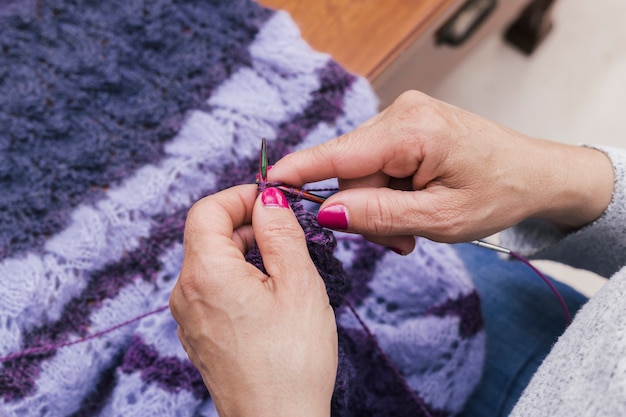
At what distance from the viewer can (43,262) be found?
0.69m

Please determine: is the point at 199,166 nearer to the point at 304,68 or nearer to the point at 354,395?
the point at 304,68

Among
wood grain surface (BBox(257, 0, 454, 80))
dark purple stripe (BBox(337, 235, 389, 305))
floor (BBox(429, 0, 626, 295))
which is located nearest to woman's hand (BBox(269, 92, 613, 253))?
dark purple stripe (BBox(337, 235, 389, 305))

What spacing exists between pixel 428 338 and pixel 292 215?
0.32 m

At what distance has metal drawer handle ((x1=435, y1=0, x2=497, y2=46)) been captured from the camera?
38.3 inches

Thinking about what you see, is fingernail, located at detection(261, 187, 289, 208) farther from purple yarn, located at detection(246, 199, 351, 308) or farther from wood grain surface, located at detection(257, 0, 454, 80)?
wood grain surface, located at detection(257, 0, 454, 80)

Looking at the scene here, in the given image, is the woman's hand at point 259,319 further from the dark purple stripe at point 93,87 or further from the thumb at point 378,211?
the dark purple stripe at point 93,87

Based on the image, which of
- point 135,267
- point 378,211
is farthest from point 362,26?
point 135,267

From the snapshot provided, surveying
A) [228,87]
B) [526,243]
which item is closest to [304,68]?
[228,87]

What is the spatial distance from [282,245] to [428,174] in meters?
0.19

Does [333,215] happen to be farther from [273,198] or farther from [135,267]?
[135,267]

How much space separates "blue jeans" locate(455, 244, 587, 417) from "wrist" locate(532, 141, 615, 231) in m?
0.16

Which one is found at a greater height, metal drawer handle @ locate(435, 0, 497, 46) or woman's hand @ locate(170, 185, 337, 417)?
metal drawer handle @ locate(435, 0, 497, 46)

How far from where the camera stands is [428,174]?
61 centimetres

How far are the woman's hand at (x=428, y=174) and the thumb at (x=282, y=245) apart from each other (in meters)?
0.05
